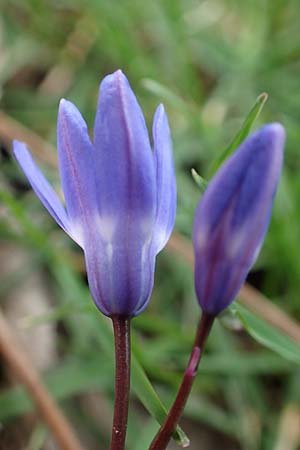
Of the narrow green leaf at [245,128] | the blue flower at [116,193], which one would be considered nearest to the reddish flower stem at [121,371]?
the blue flower at [116,193]

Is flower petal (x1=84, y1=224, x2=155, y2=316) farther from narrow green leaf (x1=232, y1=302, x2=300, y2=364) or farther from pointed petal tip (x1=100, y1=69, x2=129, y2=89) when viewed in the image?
narrow green leaf (x1=232, y1=302, x2=300, y2=364)

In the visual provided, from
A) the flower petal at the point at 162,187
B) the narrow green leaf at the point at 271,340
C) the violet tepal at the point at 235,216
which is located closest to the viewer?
the violet tepal at the point at 235,216

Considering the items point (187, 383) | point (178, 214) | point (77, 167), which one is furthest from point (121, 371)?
point (178, 214)

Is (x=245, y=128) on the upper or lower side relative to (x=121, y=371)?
upper

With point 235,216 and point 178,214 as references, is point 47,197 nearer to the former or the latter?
point 235,216

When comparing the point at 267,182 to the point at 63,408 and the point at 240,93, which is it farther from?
the point at 240,93

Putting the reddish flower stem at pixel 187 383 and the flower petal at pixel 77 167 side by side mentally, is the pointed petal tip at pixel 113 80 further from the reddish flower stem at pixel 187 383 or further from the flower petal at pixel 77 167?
the reddish flower stem at pixel 187 383

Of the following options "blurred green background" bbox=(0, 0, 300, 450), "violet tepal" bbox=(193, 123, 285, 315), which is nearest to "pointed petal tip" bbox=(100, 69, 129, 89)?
"violet tepal" bbox=(193, 123, 285, 315)
